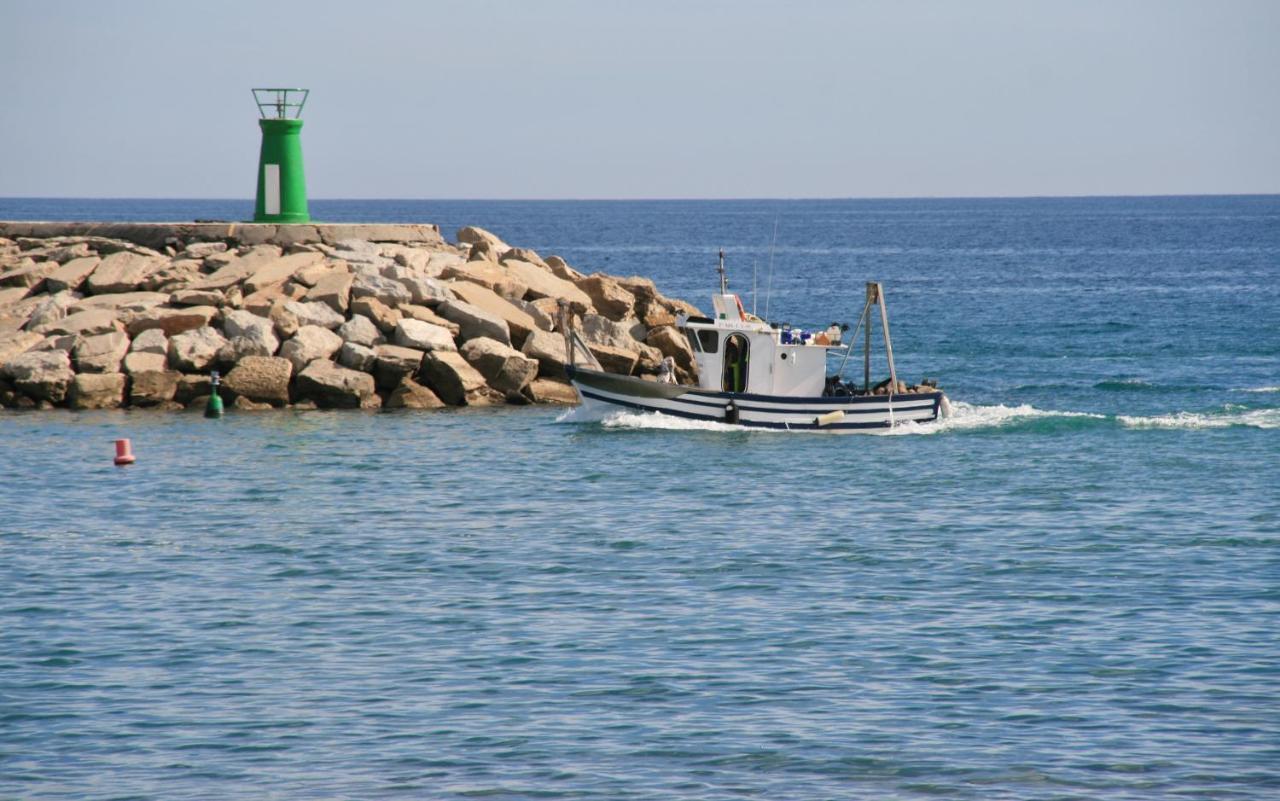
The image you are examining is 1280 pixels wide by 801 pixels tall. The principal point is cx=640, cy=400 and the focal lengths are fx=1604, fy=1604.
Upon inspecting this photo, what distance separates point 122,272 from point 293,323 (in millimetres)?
5046

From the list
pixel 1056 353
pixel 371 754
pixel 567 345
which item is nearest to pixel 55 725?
pixel 371 754

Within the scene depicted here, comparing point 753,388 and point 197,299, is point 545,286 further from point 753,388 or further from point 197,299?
point 753,388

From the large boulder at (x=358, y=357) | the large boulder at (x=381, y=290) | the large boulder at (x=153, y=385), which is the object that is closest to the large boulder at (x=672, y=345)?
the large boulder at (x=381, y=290)

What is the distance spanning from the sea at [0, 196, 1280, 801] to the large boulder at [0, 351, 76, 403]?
0.71 metres

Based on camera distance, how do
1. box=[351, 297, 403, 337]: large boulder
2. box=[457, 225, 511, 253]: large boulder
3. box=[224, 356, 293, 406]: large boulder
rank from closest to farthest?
box=[224, 356, 293, 406]: large boulder → box=[351, 297, 403, 337]: large boulder → box=[457, 225, 511, 253]: large boulder

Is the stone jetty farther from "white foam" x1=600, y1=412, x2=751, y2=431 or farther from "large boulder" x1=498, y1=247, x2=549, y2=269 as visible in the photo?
"white foam" x1=600, y1=412, x2=751, y2=431

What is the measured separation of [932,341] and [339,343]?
2254 cm

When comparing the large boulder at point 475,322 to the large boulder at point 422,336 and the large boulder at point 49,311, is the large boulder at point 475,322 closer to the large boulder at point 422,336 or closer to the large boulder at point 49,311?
the large boulder at point 422,336

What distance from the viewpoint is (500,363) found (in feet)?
101

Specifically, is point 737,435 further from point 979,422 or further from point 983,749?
point 983,749

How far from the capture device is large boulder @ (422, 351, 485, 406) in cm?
3022

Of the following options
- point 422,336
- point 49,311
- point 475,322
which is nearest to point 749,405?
point 475,322

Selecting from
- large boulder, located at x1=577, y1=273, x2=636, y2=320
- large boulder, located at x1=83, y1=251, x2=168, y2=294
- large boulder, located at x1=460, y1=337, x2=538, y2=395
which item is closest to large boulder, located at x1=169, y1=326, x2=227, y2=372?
large boulder, located at x1=83, y1=251, x2=168, y2=294

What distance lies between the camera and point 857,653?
45.9 feet
